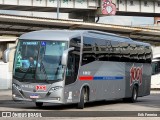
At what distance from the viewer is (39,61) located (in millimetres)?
20547

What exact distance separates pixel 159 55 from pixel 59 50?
2473 cm

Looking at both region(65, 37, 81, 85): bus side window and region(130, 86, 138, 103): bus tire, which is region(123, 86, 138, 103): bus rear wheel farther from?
region(65, 37, 81, 85): bus side window

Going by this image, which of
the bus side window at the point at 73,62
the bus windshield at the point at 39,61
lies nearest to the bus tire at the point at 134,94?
the bus side window at the point at 73,62

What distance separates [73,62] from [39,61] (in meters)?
1.38

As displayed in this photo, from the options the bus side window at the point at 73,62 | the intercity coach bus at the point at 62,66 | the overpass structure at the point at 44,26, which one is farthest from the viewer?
the overpass structure at the point at 44,26

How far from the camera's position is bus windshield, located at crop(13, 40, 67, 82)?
2039 cm

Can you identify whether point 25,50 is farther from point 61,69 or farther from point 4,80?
point 4,80

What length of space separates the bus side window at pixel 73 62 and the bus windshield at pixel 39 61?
1.23 ft

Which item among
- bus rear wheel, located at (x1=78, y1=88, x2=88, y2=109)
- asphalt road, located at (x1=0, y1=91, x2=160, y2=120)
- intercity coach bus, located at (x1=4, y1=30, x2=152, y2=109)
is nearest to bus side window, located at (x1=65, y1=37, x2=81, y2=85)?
intercity coach bus, located at (x1=4, y1=30, x2=152, y2=109)

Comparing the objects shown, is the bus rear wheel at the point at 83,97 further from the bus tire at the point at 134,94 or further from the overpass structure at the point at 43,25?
the overpass structure at the point at 43,25

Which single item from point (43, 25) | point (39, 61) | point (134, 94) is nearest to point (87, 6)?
point (43, 25)

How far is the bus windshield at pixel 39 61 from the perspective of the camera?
20.4 meters

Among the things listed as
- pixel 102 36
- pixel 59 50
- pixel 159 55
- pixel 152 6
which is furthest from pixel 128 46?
pixel 152 6

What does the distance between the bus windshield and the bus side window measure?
1.23 ft
